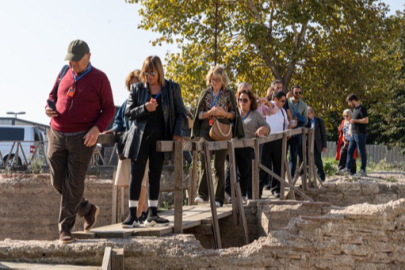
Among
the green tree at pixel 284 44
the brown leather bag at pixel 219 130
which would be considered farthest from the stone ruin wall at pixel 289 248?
the green tree at pixel 284 44

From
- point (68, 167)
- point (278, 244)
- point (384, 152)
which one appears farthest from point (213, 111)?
point (384, 152)

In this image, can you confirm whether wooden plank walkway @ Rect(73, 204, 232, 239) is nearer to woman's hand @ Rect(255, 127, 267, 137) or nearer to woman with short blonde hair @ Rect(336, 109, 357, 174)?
woman's hand @ Rect(255, 127, 267, 137)

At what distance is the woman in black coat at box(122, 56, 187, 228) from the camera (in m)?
7.19

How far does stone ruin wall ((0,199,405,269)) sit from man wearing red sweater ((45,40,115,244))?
0.31 m

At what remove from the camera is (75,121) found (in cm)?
669

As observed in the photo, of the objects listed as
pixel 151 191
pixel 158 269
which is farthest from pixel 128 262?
pixel 151 191

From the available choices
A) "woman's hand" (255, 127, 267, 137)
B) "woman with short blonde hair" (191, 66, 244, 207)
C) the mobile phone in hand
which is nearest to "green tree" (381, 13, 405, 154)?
"woman's hand" (255, 127, 267, 137)

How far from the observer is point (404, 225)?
25.7 feet

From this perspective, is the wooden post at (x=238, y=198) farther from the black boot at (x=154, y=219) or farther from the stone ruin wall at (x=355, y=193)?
the stone ruin wall at (x=355, y=193)

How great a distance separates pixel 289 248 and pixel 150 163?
153 cm

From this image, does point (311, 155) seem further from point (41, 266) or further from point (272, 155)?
point (41, 266)

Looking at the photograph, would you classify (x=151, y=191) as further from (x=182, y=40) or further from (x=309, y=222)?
(x=182, y=40)

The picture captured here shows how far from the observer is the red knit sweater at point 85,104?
6.69 m

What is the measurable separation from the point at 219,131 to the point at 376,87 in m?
17.5
